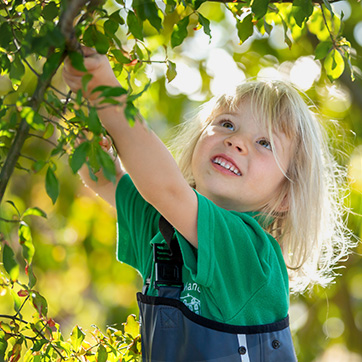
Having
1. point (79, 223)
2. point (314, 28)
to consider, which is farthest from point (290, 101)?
point (79, 223)

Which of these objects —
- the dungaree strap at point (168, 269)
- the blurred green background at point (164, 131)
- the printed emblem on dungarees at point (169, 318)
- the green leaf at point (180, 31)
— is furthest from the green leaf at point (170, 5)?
the blurred green background at point (164, 131)

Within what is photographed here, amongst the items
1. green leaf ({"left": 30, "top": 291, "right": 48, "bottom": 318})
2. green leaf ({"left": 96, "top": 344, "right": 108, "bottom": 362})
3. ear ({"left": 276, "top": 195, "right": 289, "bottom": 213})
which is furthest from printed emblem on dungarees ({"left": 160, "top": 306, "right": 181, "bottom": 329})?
ear ({"left": 276, "top": 195, "right": 289, "bottom": 213})

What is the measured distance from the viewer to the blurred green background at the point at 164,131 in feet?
7.52

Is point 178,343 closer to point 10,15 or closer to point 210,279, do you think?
point 210,279

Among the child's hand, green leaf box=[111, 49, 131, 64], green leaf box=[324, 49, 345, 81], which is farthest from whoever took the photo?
green leaf box=[324, 49, 345, 81]

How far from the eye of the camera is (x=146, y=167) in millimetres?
845

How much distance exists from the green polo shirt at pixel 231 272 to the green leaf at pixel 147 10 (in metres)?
0.28

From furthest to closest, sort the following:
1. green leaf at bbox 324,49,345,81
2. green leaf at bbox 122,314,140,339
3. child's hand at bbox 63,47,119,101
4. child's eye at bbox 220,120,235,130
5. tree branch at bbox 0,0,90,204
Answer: child's eye at bbox 220,120,235,130 < green leaf at bbox 122,314,140,339 < green leaf at bbox 324,49,345,81 < child's hand at bbox 63,47,119,101 < tree branch at bbox 0,0,90,204

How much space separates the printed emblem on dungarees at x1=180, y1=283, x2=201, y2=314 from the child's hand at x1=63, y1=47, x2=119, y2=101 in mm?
388

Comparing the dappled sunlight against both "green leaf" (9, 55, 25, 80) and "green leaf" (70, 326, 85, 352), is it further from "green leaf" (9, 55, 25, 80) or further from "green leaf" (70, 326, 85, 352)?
"green leaf" (9, 55, 25, 80)

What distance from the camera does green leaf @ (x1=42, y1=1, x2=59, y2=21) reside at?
72cm

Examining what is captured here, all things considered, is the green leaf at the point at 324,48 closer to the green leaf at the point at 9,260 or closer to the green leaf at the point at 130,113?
the green leaf at the point at 130,113

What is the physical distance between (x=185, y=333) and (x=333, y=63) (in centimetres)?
47

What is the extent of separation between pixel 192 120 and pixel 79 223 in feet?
3.56
